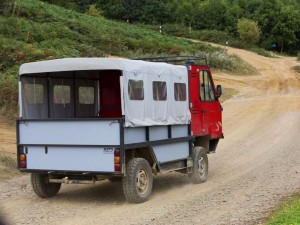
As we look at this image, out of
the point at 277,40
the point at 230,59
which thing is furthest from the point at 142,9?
the point at 230,59

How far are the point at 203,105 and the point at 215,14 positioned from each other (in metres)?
83.5

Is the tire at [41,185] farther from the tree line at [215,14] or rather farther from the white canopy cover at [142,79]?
the tree line at [215,14]

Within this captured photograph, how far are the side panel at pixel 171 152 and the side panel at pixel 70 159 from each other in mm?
1355

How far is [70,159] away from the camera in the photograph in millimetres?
9828

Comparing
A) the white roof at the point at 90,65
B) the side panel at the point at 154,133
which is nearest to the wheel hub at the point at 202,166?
the side panel at the point at 154,133

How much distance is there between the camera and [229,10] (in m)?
93.4

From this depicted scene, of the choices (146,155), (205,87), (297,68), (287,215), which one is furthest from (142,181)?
(297,68)

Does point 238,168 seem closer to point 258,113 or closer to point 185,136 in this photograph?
point 185,136

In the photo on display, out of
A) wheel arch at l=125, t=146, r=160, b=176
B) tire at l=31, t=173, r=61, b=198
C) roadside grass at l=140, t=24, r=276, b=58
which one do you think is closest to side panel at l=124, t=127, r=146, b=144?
wheel arch at l=125, t=146, r=160, b=176

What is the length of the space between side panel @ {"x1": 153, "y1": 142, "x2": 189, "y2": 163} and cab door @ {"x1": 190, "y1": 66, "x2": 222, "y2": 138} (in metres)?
0.59

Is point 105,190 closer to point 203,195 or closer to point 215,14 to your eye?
point 203,195

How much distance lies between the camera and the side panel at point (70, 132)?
9.47 m

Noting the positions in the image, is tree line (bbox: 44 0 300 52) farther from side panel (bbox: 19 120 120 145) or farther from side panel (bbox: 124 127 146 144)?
side panel (bbox: 19 120 120 145)

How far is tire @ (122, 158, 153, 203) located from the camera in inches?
385
